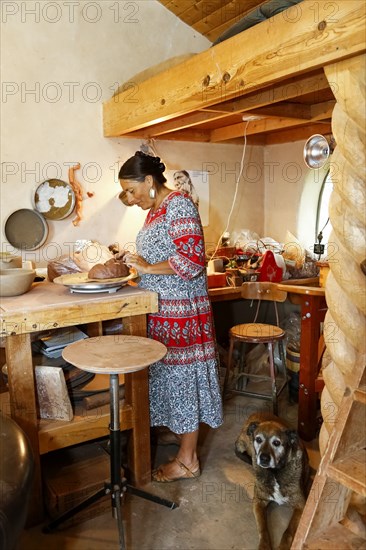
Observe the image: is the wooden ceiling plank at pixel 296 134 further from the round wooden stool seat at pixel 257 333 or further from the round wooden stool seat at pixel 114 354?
the round wooden stool seat at pixel 114 354

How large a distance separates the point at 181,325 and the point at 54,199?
5.25 ft

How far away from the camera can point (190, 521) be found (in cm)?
215

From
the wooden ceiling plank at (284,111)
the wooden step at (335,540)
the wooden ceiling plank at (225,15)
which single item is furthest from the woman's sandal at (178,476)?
the wooden ceiling plank at (225,15)

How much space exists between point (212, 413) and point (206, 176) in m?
2.34

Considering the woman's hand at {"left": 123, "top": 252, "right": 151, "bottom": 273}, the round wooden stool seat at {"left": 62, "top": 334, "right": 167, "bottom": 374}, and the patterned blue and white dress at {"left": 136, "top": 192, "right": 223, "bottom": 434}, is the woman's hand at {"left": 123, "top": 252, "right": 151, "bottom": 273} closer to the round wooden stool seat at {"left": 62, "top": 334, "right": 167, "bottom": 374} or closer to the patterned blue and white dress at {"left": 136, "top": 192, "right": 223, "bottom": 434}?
the patterned blue and white dress at {"left": 136, "top": 192, "right": 223, "bottom": 434}

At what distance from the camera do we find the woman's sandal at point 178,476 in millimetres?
2441

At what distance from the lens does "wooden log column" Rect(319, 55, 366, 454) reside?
5.56ft

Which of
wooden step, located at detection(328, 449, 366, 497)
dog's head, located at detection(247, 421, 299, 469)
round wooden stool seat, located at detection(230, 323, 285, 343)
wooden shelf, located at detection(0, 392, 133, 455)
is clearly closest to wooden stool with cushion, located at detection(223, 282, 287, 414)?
round wooden stool seat, located at detection(230, 323, 285, 343)

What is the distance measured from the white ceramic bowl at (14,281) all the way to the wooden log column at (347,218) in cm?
138

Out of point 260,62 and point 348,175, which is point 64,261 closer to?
point 260,62

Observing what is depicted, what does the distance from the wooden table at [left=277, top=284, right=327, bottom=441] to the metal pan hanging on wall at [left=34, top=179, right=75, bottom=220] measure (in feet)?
5.58

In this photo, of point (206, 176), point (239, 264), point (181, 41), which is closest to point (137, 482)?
point (239, 264)

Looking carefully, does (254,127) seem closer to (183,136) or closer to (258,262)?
(183,136)

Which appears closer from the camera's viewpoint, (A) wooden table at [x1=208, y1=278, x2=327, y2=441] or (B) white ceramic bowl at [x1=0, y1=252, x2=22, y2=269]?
(B) white ceramic bowl at [x1=0, y1=252, x2=22, y2=269]
